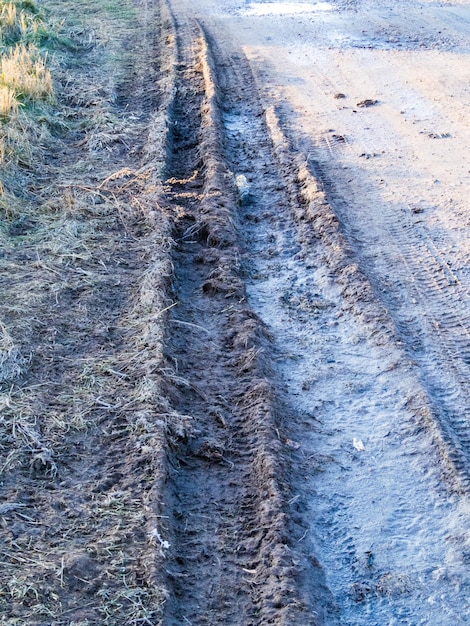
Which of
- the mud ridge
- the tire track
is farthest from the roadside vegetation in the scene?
the tire track

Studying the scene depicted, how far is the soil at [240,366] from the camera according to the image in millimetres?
3734

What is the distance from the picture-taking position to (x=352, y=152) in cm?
824

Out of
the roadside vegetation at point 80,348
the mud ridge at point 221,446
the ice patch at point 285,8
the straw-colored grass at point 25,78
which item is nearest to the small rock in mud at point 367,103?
the roadside vegetation at point 80,348

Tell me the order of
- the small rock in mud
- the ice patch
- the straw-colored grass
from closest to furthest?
the straw-colored grass → the small rock in mud → the ice patch

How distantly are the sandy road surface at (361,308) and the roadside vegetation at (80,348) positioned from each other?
407mm

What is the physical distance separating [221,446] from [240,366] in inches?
32.1

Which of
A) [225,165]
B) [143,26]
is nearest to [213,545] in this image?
[225,165]

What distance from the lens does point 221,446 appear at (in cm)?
447

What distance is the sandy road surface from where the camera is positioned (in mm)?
3852

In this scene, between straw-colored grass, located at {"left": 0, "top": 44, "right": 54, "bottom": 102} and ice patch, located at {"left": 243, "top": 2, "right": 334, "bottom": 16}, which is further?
ice patch, located at {"left": 243, "top": 2, "right": 334, "bottom": 16}

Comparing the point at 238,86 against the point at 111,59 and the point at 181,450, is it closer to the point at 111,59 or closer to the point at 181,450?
the point at 111,59

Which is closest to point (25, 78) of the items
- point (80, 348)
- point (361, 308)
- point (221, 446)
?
point (80, 348)

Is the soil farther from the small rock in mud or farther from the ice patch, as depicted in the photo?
the ice patch

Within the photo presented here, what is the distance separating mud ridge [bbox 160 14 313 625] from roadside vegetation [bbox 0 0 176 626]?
0.57 feet
